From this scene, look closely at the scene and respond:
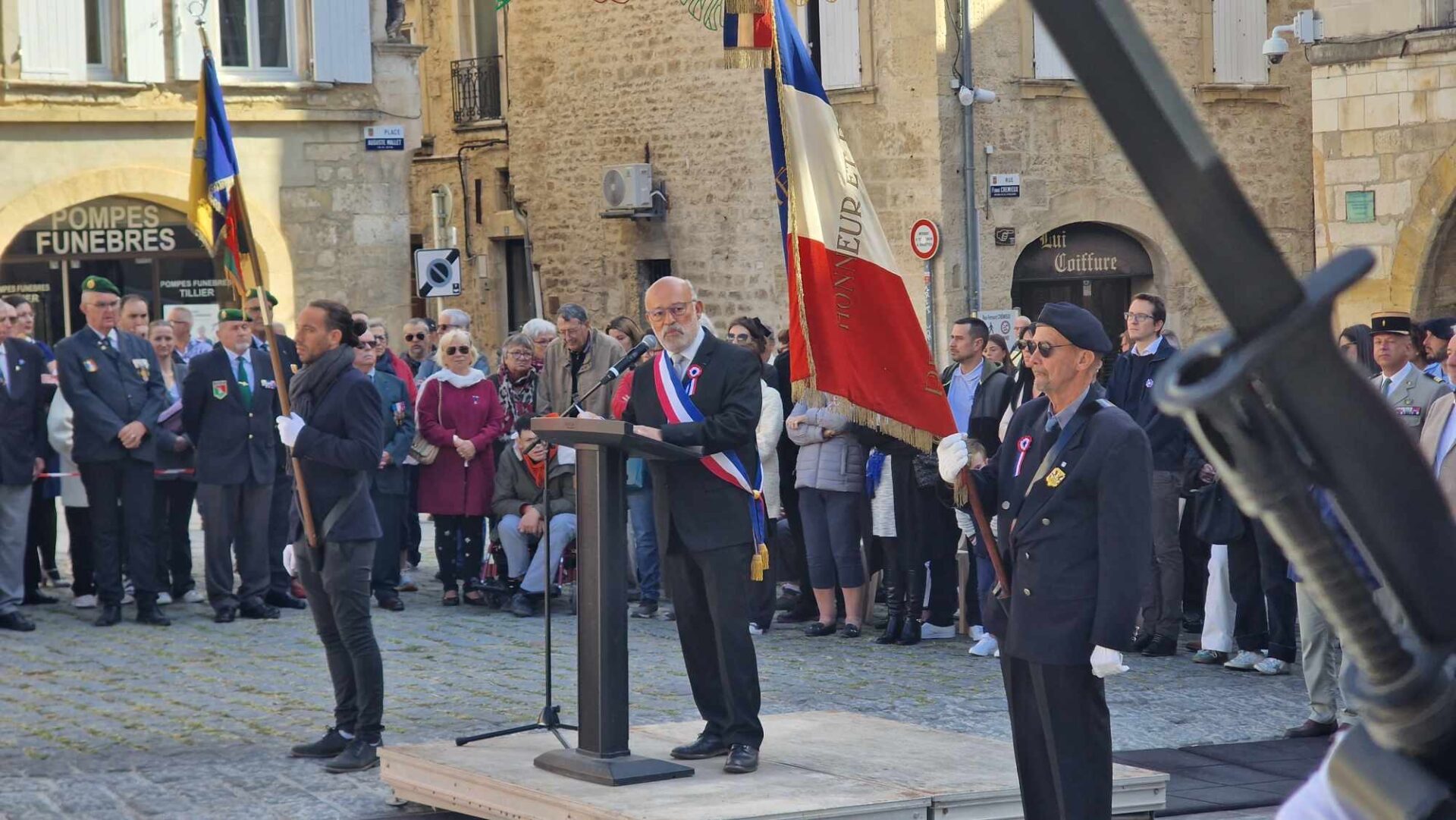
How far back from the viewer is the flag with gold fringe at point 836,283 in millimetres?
6984

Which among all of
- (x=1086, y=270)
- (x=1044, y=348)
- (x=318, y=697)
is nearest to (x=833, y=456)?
(x=318, y=697)

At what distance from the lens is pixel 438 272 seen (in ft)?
65.2

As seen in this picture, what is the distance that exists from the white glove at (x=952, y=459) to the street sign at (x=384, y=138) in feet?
55.1

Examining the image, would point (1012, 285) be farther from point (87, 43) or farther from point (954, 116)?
point (87, 43)

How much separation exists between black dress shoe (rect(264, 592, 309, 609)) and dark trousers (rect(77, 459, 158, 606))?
0.84 metres

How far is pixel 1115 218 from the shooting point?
24.3m

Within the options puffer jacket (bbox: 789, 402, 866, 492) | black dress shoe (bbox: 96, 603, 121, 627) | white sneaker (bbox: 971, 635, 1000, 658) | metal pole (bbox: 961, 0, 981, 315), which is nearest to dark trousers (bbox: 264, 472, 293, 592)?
black dress shoe (bbox: 96, 603, 121, 627)

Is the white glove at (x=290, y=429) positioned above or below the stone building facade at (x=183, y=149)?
below

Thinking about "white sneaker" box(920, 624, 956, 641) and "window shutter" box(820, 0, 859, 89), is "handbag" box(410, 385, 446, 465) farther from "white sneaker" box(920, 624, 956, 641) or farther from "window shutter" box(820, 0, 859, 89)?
"window shutter" box(820, 0, 859, 89)

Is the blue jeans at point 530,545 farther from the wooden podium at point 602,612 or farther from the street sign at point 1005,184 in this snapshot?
the street sign at point 1005,184

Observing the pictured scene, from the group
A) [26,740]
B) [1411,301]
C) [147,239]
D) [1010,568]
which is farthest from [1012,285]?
→ [1010,568]

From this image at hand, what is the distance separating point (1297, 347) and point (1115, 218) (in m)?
23.3

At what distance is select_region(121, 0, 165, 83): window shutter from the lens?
20.5 metres

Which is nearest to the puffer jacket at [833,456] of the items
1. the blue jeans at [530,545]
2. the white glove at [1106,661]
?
the blue jeans at [530,545]
